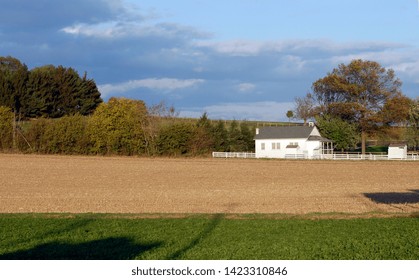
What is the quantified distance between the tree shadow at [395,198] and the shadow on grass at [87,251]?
15470 millimetres

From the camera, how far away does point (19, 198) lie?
2595cm

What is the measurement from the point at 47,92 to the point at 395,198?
82.6 metres

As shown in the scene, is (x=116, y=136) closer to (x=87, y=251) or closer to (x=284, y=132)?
(x=284, y=132)

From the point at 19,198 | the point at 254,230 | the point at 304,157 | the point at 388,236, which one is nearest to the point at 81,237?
the point at 254,230

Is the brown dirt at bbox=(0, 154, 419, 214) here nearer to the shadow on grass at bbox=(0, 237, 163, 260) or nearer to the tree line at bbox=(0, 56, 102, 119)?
the shadow on grass at bbox=(0, 237, 163, 260)

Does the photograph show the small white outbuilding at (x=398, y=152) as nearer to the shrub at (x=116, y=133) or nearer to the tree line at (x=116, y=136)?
the tree line at (x=116, y=136)

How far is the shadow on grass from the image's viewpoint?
10.5 metres

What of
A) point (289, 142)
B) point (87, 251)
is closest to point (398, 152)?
point (289, 142)

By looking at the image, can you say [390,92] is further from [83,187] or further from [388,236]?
[388,236]

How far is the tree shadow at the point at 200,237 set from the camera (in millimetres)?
10617

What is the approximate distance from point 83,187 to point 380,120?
59.6 meters

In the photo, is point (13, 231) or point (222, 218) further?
point (222, 218)

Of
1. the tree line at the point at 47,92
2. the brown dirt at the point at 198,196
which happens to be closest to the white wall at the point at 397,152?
the brown dirt at the point at 198,196

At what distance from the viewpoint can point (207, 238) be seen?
1277 cm
